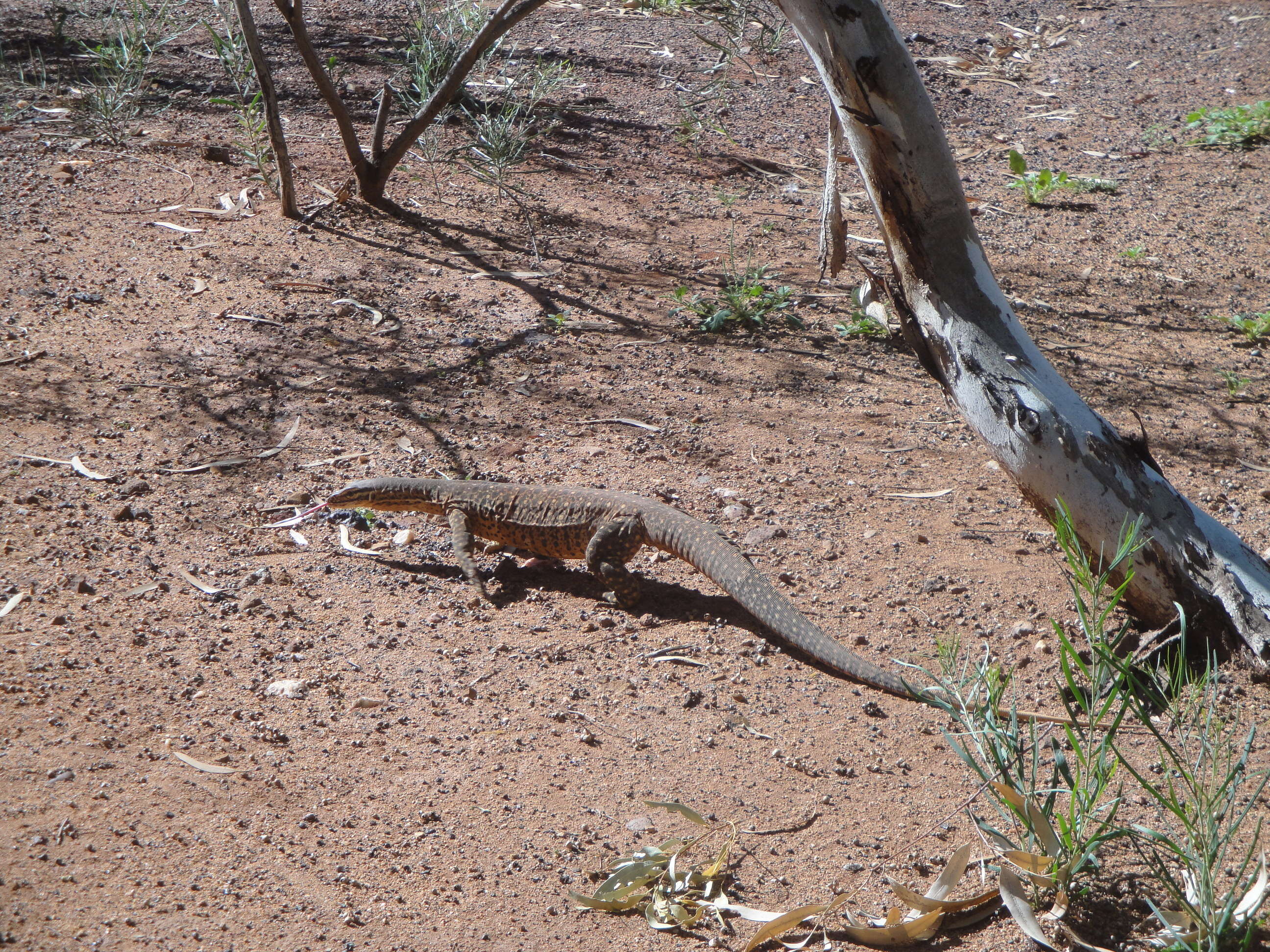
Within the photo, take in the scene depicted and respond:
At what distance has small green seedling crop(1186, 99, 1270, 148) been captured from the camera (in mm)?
10570

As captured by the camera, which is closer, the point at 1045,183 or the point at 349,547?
the point at 349,547

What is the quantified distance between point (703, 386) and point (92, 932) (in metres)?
4.58

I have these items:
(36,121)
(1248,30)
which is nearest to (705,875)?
(36,121)

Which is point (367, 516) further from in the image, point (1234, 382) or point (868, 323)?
point (1234, 382)

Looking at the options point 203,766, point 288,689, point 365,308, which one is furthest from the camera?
point 365,308

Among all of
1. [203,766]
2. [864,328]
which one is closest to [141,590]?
[203,766]

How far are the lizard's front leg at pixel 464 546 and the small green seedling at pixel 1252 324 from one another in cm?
550

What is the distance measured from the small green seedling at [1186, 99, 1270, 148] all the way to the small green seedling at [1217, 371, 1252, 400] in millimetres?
5278

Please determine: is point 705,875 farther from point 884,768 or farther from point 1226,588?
point 1226,588

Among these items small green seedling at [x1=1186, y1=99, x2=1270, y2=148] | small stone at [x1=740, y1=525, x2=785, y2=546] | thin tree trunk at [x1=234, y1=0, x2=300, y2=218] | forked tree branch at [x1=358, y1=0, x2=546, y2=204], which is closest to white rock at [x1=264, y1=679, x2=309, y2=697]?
small stone at [x1=740, y1=525, x2=785, y2=546]

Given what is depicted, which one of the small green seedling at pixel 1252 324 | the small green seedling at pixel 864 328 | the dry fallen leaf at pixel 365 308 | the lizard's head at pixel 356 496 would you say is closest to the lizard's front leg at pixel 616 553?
the lizard's head at pixel 356 496

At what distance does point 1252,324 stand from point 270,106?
24.0 ft

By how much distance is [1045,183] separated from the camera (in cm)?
948

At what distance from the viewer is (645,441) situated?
19.7ft
